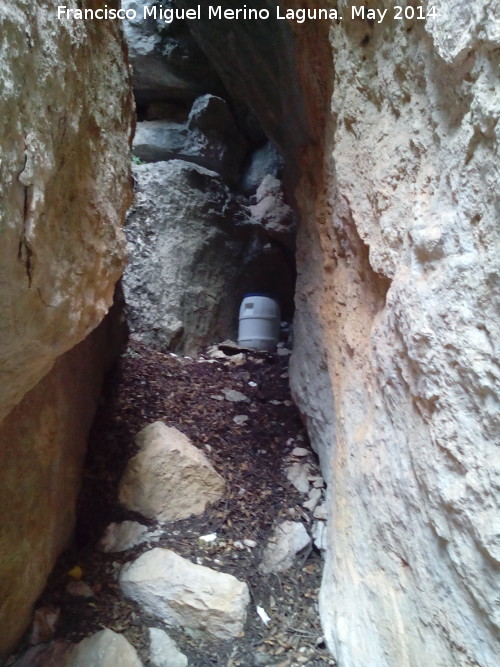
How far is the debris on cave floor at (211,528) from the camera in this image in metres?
1.67

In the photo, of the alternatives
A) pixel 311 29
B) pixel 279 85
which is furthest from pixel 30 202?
pixel 279 85

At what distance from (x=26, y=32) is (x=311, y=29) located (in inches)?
58.9

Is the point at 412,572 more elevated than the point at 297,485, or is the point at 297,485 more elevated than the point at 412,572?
the point at 412,572

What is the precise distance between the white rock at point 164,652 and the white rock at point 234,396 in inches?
53.7

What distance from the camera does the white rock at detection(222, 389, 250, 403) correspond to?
115 inches

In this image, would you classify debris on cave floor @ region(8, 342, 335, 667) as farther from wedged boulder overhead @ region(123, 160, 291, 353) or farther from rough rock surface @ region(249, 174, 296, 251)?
rough rock surface @ region(249, 174, 296, 251)

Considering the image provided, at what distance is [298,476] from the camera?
2369 millimetres

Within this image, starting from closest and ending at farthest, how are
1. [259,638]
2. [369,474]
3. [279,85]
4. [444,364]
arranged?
1. [444,364]
2. [369,474]
3. [259,638]
4. [279,85]

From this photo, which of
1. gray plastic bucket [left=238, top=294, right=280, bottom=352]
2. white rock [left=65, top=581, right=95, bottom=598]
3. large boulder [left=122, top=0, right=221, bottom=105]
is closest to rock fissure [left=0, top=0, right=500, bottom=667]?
white rock [left=65, top=581, right=95, bottom=598]

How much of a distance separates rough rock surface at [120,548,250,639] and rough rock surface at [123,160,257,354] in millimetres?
1775

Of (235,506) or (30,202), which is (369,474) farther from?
(30,202)

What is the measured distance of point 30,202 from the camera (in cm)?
100


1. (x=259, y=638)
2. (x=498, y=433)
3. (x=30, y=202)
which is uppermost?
(x=30, y=202)

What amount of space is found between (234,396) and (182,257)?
1253 millimetres
